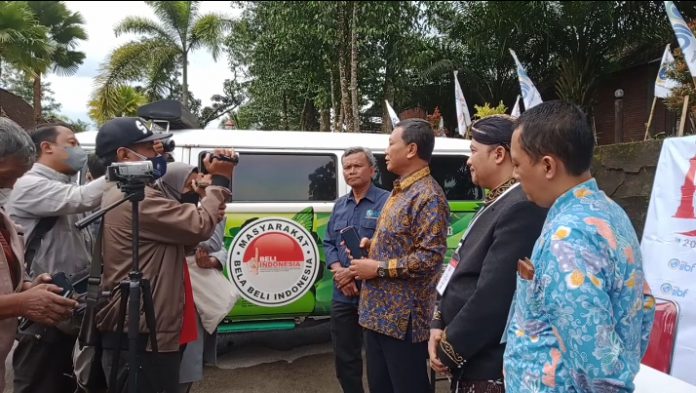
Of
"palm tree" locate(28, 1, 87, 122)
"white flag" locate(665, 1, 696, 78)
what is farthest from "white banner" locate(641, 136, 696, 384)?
"palm tree" locate(28, 1, 87, 122)

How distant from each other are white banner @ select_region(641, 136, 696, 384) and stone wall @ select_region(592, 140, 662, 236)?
4.14 feet

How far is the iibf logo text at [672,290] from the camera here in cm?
334

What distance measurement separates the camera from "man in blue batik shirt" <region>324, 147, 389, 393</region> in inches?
120

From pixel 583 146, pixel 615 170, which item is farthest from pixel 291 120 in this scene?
pixel 583 146

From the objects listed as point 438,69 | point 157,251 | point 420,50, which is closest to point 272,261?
point 157,251

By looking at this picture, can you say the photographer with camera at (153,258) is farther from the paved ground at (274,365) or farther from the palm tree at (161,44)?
the palm tree at (161,44)

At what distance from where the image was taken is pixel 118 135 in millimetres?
2154

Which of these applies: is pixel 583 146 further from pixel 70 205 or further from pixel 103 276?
pixel 70 205

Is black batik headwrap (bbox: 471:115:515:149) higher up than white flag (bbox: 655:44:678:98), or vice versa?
white flag (bbox: 655:44:678:98)

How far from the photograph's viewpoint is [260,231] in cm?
406

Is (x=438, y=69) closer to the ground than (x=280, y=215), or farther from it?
farther from it

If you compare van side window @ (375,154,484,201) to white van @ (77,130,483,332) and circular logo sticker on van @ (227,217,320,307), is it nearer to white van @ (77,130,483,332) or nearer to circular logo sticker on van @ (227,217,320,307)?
white van @ (77,130,483,332)

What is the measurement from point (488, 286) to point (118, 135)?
1656 mm

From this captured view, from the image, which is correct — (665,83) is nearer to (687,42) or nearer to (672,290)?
(687,42)
